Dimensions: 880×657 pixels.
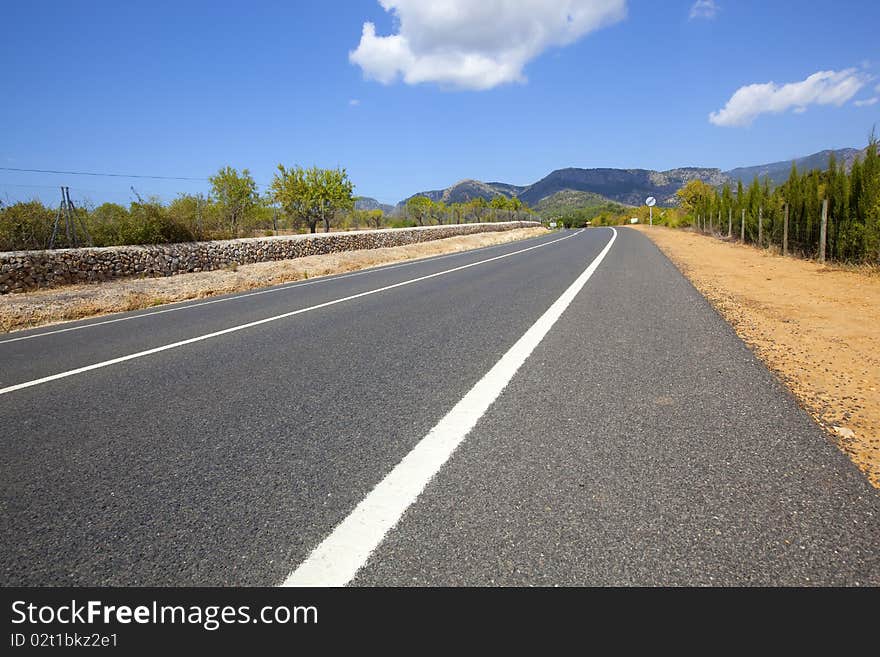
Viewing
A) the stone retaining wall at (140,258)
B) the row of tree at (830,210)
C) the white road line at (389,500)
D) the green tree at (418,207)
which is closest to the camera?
the white road line at (389,500)

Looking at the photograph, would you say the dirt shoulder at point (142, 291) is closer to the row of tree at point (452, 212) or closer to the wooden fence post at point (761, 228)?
the wooden fence post at point (761, 228)

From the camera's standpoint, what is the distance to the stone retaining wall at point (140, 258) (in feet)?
36.6

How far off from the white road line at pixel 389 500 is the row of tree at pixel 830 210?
42.2 ft

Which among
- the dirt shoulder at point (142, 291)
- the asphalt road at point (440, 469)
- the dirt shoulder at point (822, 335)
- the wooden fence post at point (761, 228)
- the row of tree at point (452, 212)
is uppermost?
the row of tree at point (452, 212)

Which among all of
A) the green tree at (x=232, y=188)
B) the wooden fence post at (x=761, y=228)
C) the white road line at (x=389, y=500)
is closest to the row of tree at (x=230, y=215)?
the green tree at (x=232, y=188)

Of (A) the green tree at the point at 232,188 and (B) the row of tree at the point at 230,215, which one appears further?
(A) the green tree at the point at 232,188

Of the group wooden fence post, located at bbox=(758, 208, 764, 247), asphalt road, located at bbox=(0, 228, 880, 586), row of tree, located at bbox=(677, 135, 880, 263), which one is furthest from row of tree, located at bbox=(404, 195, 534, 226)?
asphalt road, located at bbox=(0, 228, 880, 586)

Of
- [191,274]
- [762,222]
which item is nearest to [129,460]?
[191,274]

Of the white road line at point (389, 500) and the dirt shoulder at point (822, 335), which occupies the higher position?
the white road line at point (389, 500)

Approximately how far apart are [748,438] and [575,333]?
2537 millimetres

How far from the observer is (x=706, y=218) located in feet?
121

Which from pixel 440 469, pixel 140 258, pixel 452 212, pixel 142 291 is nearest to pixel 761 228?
pixel 440 469

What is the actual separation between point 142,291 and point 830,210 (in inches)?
758

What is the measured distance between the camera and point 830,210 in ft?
44.2
